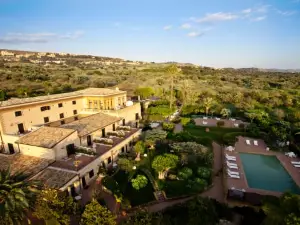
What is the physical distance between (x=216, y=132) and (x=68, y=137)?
87.7 feet

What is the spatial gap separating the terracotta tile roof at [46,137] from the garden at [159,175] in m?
6.36

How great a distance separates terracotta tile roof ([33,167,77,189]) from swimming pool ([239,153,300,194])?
18411 mm

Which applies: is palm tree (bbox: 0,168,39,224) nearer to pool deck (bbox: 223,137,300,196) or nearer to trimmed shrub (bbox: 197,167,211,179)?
trimmed shrub (bbox: 197,167,211,179)

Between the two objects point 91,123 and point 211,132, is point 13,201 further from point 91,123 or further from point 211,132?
point 211,132

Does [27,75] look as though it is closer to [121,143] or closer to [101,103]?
[101,103]

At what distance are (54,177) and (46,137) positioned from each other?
570 centimetres

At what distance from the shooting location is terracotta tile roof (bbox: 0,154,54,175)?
20445 millimetres

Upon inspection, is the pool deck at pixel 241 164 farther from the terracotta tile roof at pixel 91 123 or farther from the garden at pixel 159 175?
the terracotta tile roof at pixel 91 123

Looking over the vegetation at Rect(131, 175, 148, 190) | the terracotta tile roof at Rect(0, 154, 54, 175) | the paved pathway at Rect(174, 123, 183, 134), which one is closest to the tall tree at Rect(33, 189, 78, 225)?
the terracotta tile roof at Rect(0, 154, 54, 175)

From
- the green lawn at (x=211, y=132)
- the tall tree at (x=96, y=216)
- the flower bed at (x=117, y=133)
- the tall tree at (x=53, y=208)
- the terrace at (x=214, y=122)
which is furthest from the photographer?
the terrace at (x=214, y=122)

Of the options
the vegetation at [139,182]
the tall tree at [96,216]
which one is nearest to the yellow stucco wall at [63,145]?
the vegetation at [139,182]

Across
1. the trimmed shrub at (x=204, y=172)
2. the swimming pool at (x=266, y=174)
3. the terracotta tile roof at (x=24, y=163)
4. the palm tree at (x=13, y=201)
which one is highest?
the palm tree at (x=13, y=201)

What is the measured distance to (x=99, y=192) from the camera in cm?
2058

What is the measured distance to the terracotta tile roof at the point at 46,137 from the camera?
22.7 metres
